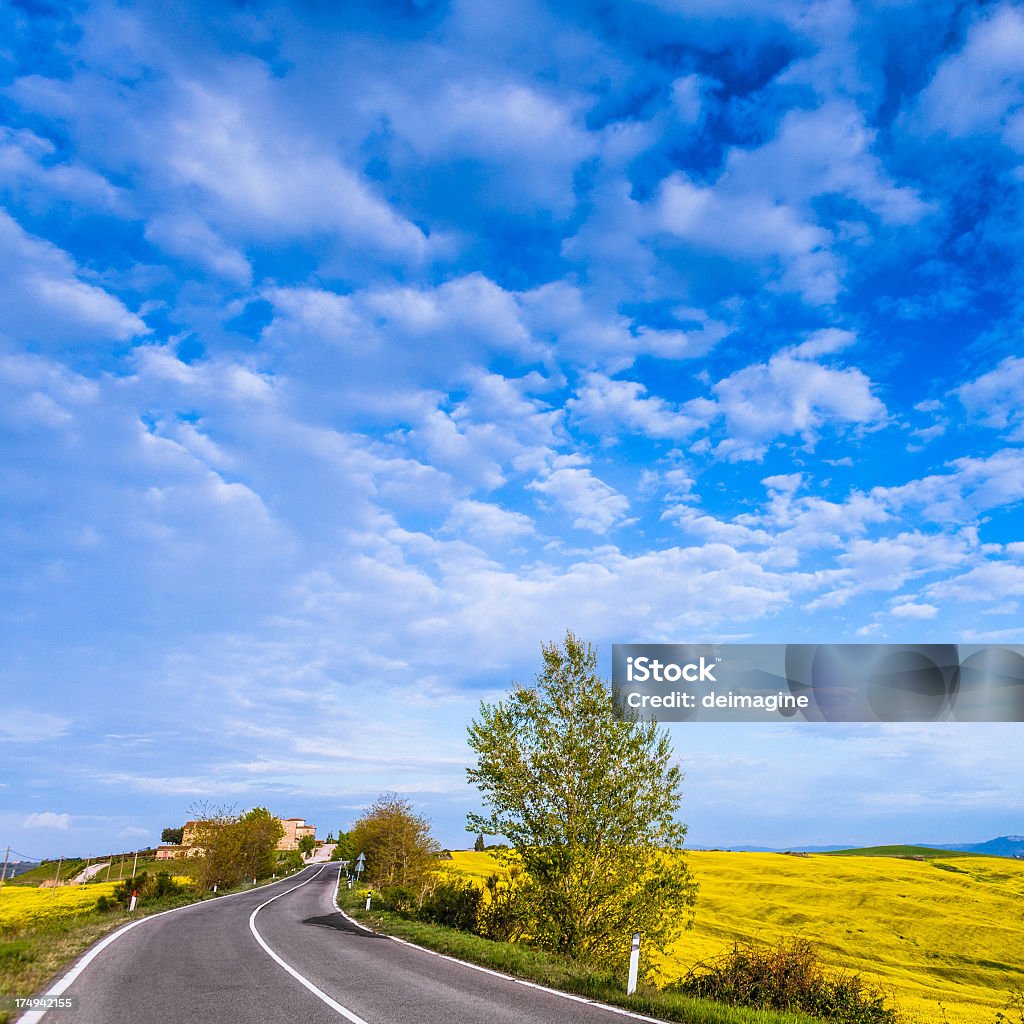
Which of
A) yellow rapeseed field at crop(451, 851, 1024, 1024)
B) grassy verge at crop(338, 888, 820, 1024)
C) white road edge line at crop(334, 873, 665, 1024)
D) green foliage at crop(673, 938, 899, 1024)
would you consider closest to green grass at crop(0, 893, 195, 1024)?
white road edge line at crop(334, 873, 665, 1024)

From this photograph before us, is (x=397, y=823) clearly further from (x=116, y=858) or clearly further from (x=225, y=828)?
(x=116, y=858)

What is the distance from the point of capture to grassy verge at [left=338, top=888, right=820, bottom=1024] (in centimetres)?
995

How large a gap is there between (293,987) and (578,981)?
15.8 ft

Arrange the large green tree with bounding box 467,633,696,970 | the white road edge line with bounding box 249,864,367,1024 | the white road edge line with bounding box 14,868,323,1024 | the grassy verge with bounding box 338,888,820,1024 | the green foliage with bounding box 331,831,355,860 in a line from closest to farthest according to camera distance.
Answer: the white road edge line with bounding box 14,868,323,1024 → the white road edge line with bounding box 249,864,367,1024 → the grassy verge with bounding box 338,888,820,1024 → the large green tree with bounding box 467,633,696,970 → the green foliage with bounding box 331,831,355,860

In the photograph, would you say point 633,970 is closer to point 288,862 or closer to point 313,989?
point 313,989

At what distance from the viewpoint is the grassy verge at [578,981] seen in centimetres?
995

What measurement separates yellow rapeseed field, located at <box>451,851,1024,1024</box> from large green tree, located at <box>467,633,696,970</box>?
819cm

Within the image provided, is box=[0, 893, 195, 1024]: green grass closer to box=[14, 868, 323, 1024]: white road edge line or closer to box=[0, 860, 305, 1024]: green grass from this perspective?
box=[0, 860, 305, 1024]: green grass

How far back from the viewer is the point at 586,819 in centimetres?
2050

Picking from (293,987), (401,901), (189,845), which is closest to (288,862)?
(189,845)

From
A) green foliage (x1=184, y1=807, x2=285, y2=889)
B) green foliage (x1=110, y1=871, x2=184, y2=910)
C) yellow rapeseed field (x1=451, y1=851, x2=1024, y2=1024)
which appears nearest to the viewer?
yellow rapeseed field (x1=451, y1=851, x2=1024, y2=1024)

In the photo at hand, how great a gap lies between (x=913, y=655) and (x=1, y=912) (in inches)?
2174

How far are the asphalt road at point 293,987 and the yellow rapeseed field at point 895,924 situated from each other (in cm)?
1484

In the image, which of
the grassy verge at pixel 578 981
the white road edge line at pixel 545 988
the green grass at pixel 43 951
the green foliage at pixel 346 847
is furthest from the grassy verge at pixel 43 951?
the green foliage at pixel 346 847
